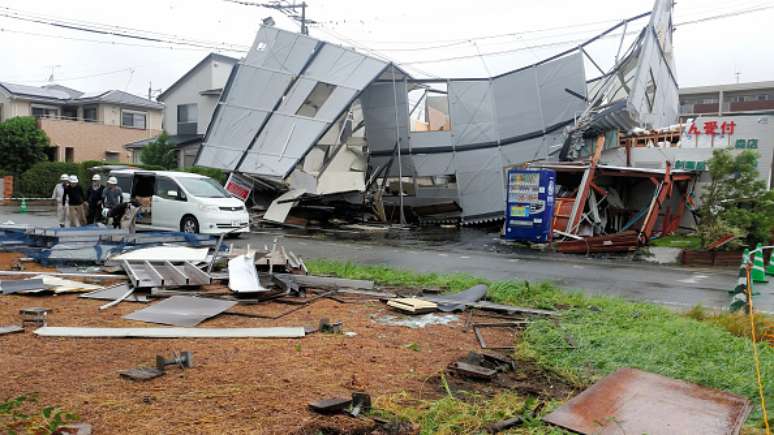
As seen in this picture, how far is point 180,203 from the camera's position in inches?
646

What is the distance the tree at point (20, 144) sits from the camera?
112 ft

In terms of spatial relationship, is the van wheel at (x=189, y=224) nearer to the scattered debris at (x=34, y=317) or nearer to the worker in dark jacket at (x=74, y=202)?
the worker in dark jacket at (x=74, y=202)

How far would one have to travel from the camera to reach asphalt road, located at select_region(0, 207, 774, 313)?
10.1 meters

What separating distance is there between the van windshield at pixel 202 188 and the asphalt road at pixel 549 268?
1.61 metres

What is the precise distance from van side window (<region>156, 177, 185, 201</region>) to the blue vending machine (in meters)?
9.49

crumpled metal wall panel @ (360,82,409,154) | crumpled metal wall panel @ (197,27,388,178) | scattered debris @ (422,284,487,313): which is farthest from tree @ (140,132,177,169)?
scattered debris @ (422,284,487,313)

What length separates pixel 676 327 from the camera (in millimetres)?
6242

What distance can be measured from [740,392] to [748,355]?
104 centimetres

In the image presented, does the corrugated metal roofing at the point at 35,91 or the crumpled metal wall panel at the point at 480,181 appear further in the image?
the corrugated metal roofing at the point at 35,91

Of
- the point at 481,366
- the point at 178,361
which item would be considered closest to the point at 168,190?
the point at 178,361

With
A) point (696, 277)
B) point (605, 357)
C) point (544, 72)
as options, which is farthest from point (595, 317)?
point (544, 72)

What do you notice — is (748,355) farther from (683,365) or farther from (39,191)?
(39,191)

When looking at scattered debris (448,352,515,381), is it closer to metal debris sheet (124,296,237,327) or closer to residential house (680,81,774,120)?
metal debris sheet (124,296,237,327)

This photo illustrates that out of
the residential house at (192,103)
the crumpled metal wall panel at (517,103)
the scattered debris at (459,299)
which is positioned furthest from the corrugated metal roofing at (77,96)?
the scattered debris at (459,299)
